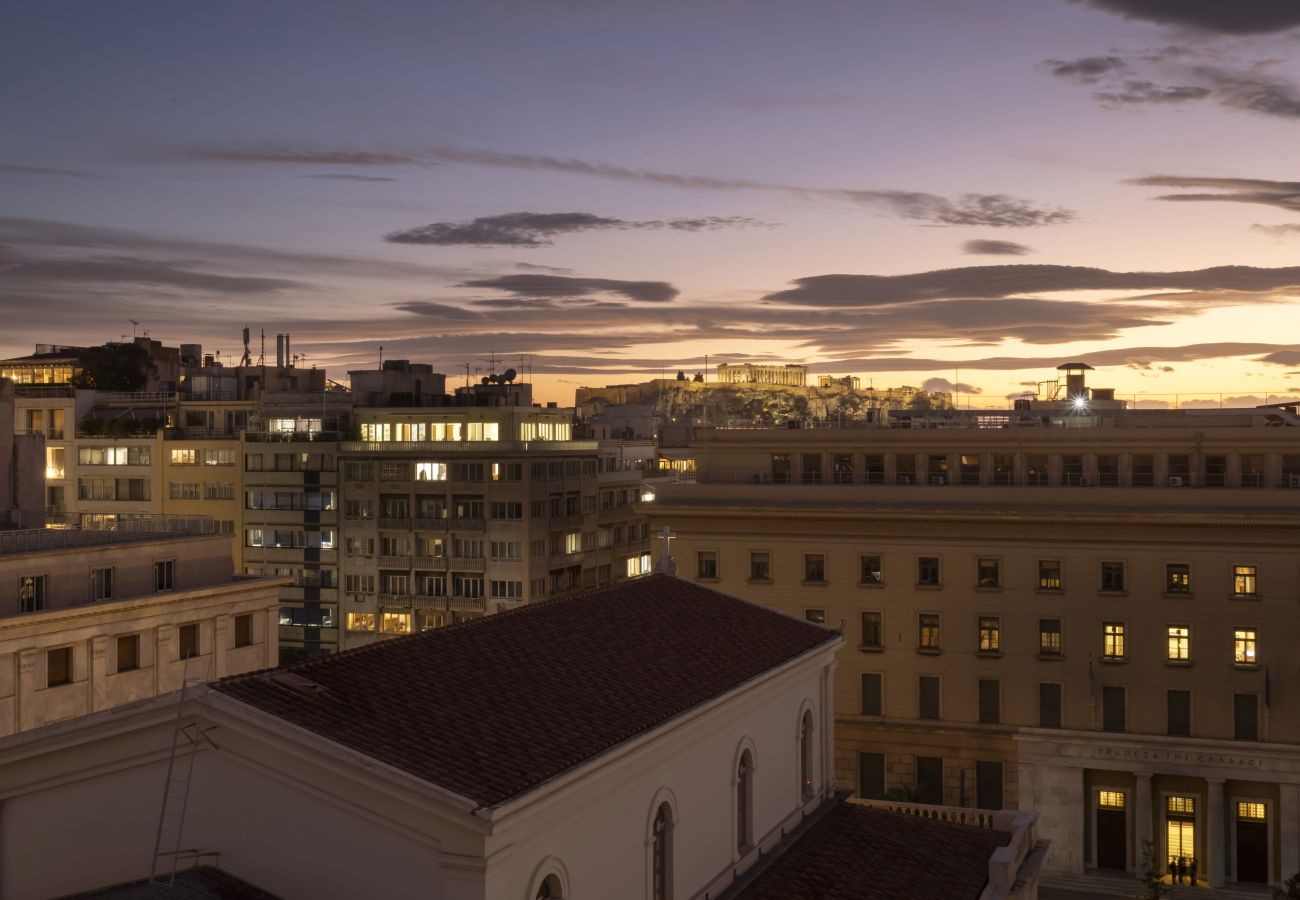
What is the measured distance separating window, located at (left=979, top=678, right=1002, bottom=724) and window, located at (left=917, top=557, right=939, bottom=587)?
18.2ft

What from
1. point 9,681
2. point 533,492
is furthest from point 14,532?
point 533,492

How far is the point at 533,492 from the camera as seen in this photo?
117 m

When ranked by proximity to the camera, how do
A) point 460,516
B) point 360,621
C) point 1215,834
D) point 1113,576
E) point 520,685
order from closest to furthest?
1. point 520,685
2. point 1215,834
3. point 1113,576
4. point 460,516
5. point 360,621

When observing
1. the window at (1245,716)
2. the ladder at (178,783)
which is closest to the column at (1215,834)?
the window at (1245,716)

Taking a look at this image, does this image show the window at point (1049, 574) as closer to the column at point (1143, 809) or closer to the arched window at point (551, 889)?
the column at point (1143, 809)

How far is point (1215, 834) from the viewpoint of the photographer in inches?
2516

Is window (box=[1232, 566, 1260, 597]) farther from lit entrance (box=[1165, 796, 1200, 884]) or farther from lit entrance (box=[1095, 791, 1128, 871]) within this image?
lit entrance (box=[1095, 791, 1128, 871])

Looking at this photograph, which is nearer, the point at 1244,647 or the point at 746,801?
the point at 746,801

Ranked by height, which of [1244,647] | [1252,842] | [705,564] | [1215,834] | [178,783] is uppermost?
[178,783]

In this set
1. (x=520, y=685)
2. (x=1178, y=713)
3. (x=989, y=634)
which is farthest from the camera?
(x=989, y=634)

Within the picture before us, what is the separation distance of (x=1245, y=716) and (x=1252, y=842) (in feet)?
19.1

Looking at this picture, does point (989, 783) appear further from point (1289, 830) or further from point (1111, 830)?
point (1289, 830)

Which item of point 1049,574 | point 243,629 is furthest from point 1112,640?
point 243,629

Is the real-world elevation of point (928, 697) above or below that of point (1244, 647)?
below
